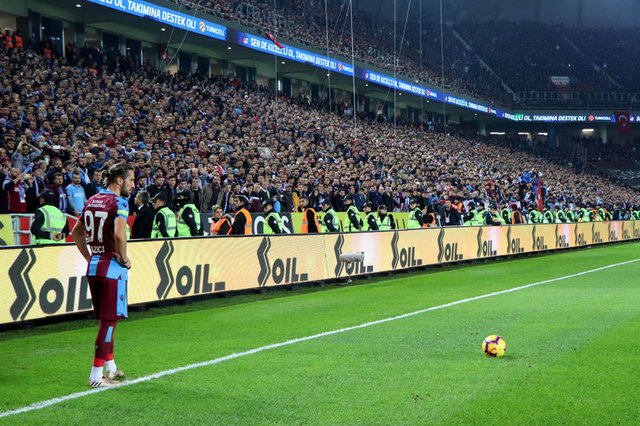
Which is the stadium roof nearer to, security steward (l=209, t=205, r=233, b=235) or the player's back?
security steward (l=209, t=205, r=233, b=235)

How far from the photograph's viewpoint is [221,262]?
13.9m

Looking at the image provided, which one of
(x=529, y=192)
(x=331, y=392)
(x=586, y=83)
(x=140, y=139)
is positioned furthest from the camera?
(x=586, y=83)

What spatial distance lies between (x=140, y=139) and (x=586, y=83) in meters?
71.9

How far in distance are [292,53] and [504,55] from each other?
49.3 metres

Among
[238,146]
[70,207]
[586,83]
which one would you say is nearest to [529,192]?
[238,146]

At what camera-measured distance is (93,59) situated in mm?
26797

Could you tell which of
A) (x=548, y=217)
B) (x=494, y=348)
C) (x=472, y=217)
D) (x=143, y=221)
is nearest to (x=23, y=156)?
(x=143, y=221)

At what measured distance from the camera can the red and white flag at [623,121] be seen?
254ft

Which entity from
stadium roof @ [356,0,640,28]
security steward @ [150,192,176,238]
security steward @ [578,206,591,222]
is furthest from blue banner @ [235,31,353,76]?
stadium roof @ [356,0,640,28]

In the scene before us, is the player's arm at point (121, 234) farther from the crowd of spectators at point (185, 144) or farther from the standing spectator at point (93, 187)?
the standing spectator at point (93, 187)

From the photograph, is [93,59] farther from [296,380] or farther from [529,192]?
[529,192]

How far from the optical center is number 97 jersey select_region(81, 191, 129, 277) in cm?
643

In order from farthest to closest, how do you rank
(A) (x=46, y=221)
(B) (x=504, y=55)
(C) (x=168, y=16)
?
1. (B) (x=504, y=55)
2. (C) (x=168, y=16)
3. (A) (x=46, y=221)

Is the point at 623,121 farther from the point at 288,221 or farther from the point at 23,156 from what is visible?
the point at 23,156
